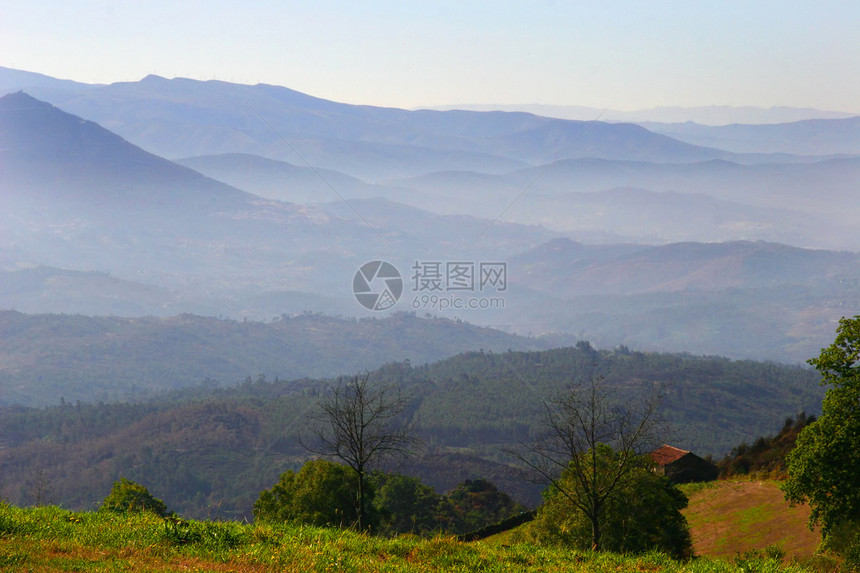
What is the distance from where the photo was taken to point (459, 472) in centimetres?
9556

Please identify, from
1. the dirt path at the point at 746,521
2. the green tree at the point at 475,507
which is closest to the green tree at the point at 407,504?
the green tree at the point at 475,507

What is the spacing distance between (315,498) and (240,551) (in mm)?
14658

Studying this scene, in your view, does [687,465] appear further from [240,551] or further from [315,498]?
[240,551]

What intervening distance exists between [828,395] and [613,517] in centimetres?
668

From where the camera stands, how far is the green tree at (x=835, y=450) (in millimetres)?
17094

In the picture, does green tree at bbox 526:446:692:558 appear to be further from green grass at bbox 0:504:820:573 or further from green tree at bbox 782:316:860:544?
green grass at bbox 0:504:820:573

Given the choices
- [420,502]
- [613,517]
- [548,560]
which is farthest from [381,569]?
[420,502]

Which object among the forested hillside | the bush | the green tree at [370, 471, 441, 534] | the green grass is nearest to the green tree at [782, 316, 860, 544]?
the bush

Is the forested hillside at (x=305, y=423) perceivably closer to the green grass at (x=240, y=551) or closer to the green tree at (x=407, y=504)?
the green tree at (x=407, y=504)

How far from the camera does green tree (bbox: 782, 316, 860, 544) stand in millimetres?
17094

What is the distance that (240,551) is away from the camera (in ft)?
32.3

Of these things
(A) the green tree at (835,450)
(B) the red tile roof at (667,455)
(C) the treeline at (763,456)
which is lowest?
(C) the treeline at (763,456)

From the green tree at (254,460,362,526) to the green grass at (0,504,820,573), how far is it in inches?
478

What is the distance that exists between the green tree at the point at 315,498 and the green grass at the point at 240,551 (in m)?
12.1
